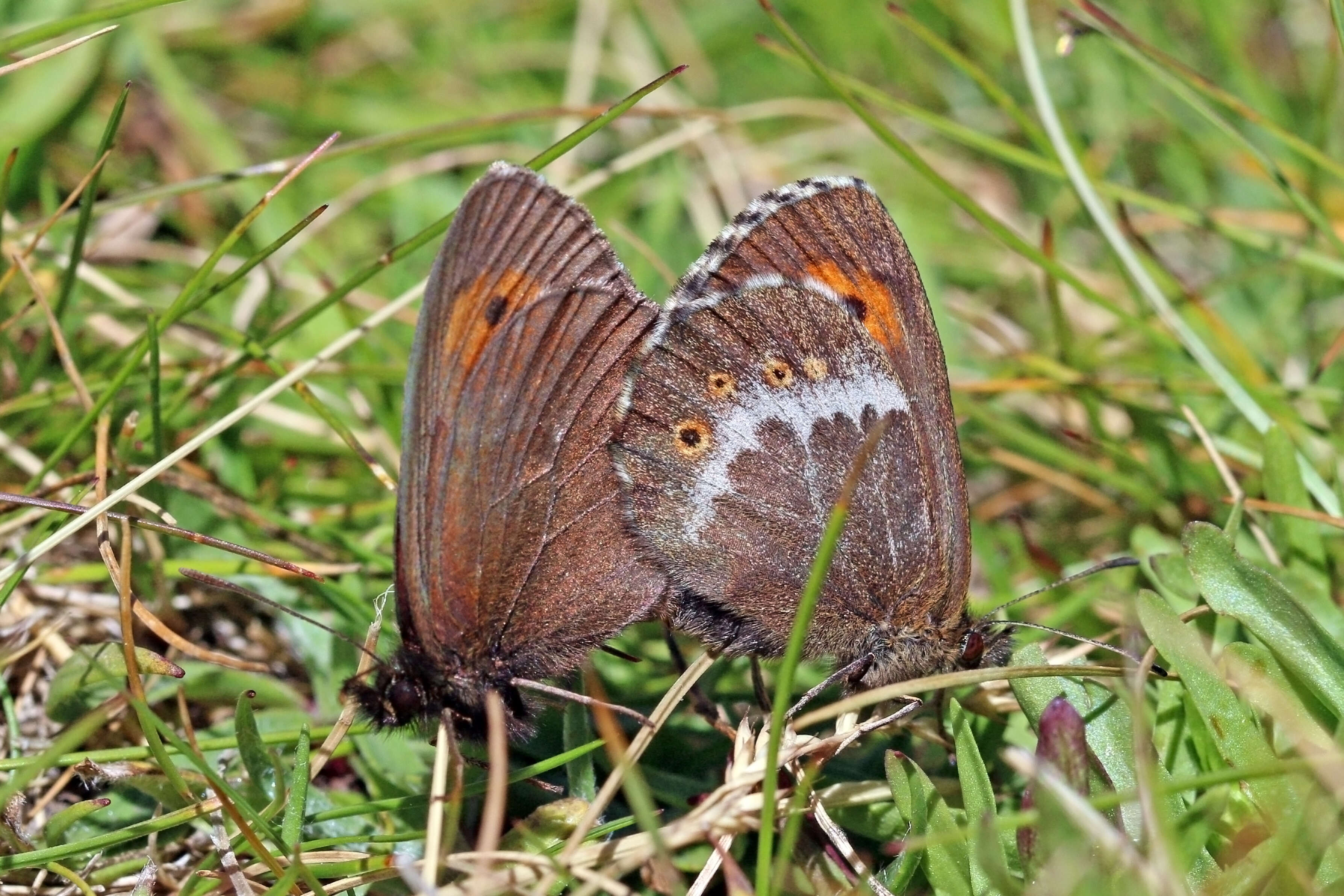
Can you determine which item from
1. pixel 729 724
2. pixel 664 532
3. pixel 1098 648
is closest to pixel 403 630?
pixel 664 532

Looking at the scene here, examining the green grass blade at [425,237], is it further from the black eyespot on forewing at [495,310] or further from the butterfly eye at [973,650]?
the butterfly eye at [973,650]

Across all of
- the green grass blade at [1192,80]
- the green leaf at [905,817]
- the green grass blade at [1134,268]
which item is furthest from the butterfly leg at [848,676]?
the green grass blade at [1192,80]

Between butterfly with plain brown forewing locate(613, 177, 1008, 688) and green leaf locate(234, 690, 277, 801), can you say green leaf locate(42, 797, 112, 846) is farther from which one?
butterfly with plain brown forewing locate(613, 177, 1008, 688)

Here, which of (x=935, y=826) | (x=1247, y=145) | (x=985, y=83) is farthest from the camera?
(x=985, y=83)

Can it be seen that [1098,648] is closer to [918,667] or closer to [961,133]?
[918,667]

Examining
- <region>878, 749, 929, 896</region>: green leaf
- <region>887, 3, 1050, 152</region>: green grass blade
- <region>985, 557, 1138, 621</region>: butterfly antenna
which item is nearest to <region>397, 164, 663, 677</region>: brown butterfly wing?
<region>878, 749, 929, 896</region>: green leaf

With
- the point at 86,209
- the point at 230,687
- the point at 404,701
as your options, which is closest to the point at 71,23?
the point at 86,209

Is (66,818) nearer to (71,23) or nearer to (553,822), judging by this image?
(553,822)
